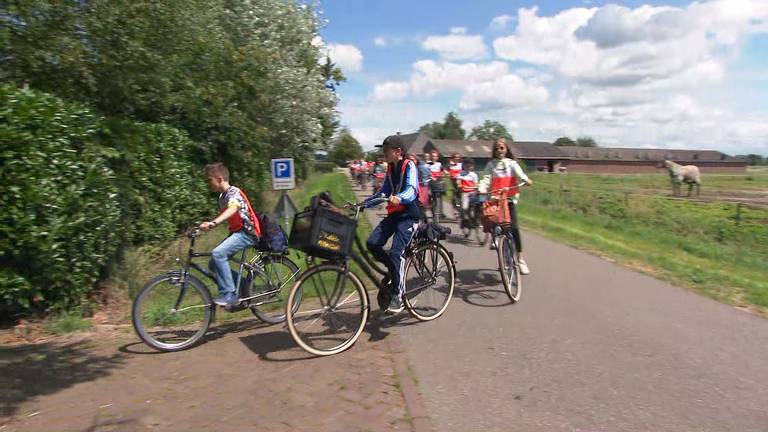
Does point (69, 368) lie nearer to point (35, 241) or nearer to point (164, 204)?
point (35, 241)

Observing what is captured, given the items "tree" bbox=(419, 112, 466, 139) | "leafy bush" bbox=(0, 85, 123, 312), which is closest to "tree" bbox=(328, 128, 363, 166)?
"tree" bbox=(419, 112, 466, 139)

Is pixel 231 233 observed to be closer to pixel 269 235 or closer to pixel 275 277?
pixel 269 235

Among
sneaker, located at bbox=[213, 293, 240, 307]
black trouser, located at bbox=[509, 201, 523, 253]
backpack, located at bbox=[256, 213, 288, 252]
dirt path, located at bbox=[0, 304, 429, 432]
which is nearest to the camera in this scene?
dirt path, located at bbox=[0, 304, 429, 432]

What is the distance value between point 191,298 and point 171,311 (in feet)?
0.80

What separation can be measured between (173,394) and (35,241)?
2.08m

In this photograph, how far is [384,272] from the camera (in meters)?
5.68

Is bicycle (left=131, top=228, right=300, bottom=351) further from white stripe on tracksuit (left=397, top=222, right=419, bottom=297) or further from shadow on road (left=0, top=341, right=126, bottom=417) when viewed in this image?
white stripe on tracksuit (left=397, top=222, right=419, bottom=297)

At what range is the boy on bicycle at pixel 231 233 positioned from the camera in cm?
538

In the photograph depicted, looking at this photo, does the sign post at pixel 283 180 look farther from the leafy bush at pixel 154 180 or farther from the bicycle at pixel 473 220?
the bicycle at pixel 473 220

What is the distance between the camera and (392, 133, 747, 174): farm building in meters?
86.8

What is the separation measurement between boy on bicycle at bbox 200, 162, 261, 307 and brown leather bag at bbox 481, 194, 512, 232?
121 inches

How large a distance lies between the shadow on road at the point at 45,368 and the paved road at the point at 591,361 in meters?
2.77

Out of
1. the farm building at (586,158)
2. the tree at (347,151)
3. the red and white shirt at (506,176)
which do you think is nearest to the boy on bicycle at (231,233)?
the red and white shirt at (506,176)

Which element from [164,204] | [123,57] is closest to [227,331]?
[164,204]
